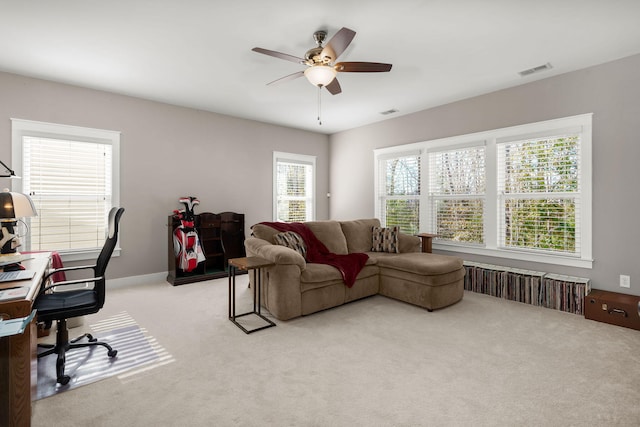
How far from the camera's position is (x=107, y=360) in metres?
2.43

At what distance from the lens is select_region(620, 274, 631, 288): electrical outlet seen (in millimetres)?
3349

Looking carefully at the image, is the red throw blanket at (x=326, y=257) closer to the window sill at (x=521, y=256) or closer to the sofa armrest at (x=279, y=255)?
the sofa armrest at (x=279, y=255)

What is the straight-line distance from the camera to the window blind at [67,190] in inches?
154

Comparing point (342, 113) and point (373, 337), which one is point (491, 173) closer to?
point (342, 113)

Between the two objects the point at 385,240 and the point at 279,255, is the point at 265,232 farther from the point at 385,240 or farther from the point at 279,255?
the point at 385,240

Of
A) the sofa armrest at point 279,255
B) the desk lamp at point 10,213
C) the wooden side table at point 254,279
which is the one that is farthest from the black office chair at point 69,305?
the sofa armrest at point 279,255

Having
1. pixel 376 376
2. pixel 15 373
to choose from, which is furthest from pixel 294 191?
pixel 15 373

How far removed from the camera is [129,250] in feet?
15.0

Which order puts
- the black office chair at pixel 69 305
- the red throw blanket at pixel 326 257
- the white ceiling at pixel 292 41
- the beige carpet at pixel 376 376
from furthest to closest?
the red throw blanket at pixel 326 257
the white ceiling at pixel 292 41
the black office chair at pixel 69 305
the beige carpet at pixel 376 376

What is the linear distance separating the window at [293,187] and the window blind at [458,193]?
255 cm

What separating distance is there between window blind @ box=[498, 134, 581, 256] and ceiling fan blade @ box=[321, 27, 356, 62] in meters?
2.92

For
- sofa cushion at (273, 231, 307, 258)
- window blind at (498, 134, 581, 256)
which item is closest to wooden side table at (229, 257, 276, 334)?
sofa cushion at (273, 231, 307, 258)

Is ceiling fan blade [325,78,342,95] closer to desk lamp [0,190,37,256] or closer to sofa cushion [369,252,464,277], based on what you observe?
sofa cushion [369,252,464,277]

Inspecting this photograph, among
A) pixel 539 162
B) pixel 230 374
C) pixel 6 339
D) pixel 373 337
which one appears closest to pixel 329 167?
pixel 539 162
